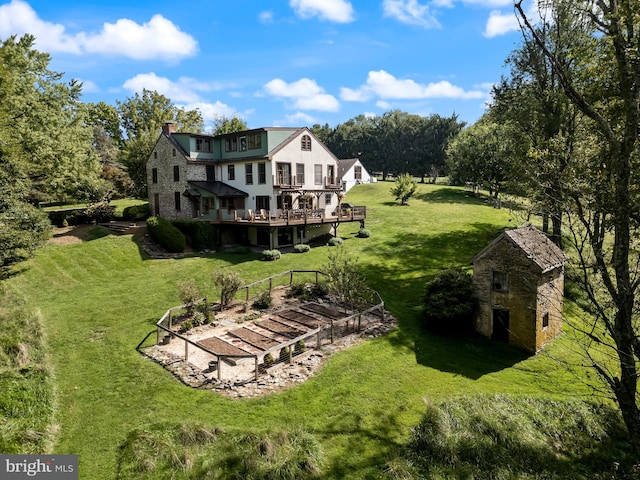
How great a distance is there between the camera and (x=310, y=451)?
11406 mm

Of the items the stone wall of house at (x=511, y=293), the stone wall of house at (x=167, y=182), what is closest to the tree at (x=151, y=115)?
the stone wall of house at (x=167, y=182)

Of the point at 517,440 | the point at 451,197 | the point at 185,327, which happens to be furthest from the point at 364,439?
the point at 451,197

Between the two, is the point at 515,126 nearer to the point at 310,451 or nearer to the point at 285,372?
the point at 285,372

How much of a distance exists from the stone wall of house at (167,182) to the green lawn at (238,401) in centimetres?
634

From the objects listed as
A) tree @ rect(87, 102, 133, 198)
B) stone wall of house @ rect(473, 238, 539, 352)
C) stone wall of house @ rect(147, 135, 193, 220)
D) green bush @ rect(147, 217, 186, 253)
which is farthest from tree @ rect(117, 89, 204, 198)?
stone wall of house @ rect(473, 238, 539, 352)

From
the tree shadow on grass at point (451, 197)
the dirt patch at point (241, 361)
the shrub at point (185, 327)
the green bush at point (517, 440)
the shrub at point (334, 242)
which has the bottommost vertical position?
the green bush at point (517, 440)

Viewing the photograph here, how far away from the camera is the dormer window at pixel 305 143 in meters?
34.8

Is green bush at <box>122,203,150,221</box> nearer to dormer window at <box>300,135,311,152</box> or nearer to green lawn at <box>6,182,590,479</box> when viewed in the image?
green lawn at <box>6,182,590,479</box>

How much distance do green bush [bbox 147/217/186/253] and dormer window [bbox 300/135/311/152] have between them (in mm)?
12996

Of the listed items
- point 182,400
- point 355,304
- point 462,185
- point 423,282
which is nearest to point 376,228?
point 423,282

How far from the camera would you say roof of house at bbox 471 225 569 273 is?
752 inches

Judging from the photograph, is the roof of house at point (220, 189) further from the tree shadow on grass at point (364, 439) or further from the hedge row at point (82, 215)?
the tree shadow on grass at point (364, 439)

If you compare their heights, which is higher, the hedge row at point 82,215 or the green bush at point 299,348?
the hedge row at point 82,215

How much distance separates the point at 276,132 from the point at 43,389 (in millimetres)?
25169
